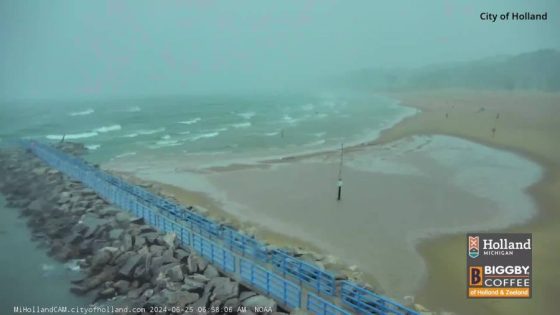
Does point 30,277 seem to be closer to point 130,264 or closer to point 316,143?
point 130,264

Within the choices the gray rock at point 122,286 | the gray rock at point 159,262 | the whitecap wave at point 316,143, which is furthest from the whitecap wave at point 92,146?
the gray rock at point 159,262

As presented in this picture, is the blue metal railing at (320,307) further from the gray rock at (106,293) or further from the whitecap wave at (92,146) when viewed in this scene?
the whitecap wave at (92,146)

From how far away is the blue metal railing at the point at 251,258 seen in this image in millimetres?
10180

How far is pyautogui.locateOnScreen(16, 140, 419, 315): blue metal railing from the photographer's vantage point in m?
10.2

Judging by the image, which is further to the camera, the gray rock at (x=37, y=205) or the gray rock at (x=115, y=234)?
the gray rock at (x=37, y=205)

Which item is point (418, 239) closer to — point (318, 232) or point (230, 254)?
point (318, 232)

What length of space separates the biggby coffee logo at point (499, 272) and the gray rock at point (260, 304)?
5667mm

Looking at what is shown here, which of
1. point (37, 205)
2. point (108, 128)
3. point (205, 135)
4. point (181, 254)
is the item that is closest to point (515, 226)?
point (181, 254)

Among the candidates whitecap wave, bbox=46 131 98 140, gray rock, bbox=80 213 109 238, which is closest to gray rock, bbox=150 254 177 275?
gray rock, bbox=80 213 109 238

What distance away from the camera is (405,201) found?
70.4ft

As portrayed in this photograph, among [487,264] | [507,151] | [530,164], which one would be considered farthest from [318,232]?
[507,151]

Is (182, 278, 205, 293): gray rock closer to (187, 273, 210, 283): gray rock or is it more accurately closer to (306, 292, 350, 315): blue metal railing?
(187, 273, 210, 283): gray rock

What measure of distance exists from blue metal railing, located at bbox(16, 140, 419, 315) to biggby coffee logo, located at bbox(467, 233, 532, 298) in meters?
3.06

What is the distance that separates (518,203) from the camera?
69.1 feet
